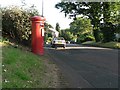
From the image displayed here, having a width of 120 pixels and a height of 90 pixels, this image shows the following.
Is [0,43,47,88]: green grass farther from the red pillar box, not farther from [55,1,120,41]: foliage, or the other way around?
[55,1,120,41]: foliage

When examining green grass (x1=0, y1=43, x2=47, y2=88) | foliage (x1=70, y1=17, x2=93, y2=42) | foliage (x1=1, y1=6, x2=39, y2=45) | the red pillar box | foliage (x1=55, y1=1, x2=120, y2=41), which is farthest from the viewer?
foliage (x1=70, y1=17, x2=93, y2=42)

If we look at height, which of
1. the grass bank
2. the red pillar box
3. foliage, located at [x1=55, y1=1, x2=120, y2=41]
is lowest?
the grass bank

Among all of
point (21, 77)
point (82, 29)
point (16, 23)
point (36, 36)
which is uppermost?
point (16, 23)

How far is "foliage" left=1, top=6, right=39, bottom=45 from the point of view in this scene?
617 inches

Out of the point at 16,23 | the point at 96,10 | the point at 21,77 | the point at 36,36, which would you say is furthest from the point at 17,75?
the point at 96,10

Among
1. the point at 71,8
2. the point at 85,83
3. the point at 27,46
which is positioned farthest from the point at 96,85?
the point at 71,8

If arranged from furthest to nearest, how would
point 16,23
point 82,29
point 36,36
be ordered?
1. point 82,29
2. point 36,36
3. point 16,23

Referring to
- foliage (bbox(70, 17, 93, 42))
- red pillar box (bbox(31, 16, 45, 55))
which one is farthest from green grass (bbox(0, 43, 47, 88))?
foliage (bbox(70, 17, 93, 42))

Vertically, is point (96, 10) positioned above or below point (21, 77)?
above

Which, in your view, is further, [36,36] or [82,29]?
[82,29]

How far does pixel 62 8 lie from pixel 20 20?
4207cm

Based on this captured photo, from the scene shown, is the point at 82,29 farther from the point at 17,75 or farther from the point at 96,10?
the point at 17,75

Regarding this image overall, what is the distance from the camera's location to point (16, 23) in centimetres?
1563

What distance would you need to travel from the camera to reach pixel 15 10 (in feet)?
51.5
